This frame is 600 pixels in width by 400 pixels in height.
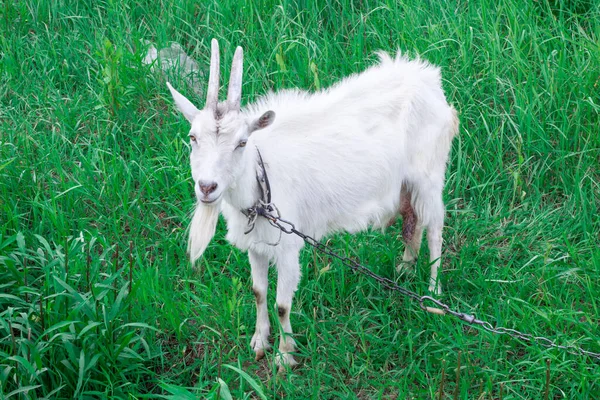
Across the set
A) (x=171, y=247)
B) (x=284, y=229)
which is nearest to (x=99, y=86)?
(x=171, y=247)

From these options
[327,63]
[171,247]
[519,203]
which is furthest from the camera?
[327,63]

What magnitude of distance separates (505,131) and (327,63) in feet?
4.43

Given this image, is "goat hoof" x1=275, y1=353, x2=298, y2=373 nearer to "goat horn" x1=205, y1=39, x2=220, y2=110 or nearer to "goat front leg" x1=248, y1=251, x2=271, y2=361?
"goat front leg" x1=248, y1=251, x2=271, y2=361

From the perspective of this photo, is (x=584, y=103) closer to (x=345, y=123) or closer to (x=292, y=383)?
(x=345, y=123)

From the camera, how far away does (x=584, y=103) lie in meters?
5.26

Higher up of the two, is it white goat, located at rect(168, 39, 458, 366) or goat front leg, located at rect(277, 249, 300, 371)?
white goat, located at rect(168, 39, 458, 366)

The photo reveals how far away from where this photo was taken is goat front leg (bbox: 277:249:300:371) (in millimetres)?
4078

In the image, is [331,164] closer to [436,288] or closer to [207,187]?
[436,288]

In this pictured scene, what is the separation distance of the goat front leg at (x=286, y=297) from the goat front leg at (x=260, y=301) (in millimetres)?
129

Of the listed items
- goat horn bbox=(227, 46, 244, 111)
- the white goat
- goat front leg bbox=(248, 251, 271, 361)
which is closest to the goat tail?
the white goat

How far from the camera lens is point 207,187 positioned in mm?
3439

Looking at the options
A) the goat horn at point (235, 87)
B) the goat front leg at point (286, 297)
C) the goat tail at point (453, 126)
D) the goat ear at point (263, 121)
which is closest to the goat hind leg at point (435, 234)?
the goat tail at point (453, 126)

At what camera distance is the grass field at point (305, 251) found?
388 cm

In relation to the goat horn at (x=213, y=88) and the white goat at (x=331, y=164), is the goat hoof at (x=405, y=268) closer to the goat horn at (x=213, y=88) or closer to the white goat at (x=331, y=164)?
the white goat at (x=331, y=164)
